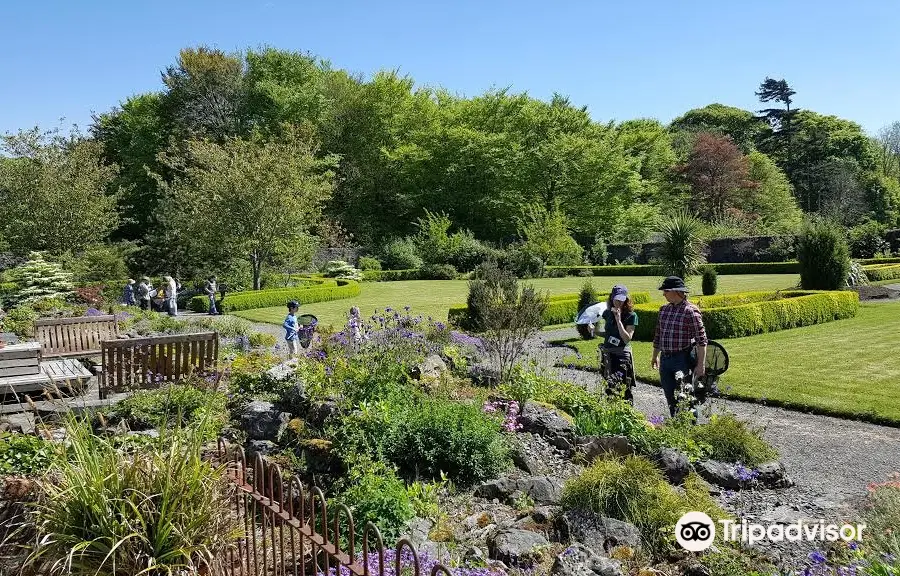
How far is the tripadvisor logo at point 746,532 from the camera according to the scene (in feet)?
13.9

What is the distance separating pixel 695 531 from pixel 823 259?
15920mm

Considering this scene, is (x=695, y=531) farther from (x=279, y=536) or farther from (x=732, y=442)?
A: (x=279, y=536)

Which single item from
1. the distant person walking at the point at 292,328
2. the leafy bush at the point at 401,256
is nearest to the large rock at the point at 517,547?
the distant person walking at the point at 292,328

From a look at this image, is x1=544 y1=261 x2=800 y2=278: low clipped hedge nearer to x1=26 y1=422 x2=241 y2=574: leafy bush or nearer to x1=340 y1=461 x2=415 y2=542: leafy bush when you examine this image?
x1=340 y1=461 x2=415 y2=542: leafy bush

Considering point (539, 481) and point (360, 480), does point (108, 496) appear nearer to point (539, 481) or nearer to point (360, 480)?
point (360, 480)

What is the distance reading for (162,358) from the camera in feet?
25.4

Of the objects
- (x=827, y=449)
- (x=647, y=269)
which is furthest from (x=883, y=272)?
(x=827, y=449)

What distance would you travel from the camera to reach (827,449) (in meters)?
6.71

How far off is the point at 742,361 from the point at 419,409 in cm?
753

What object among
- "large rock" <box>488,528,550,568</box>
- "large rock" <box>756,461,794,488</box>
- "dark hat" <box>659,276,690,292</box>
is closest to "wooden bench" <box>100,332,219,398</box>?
"large rock" <box>488,528,550,568</box>

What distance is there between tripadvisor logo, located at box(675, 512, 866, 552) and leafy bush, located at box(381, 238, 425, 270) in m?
31.3

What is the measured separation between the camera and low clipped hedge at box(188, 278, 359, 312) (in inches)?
Result: 842

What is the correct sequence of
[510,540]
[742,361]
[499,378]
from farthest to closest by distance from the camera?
[742,361] → [499,378] → [510,540]

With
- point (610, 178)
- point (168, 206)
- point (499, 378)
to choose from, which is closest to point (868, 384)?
point (499, 378)
